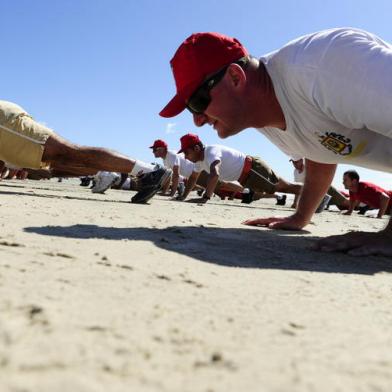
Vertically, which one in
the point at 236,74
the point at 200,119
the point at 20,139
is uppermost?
the point at 236,74

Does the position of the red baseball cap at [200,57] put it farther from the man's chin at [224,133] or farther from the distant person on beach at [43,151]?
the distant person on beach at [43,151]

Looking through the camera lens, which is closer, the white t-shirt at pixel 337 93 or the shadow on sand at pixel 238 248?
the shadow on sand at pixel 238 248

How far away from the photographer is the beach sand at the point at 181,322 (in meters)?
0.51

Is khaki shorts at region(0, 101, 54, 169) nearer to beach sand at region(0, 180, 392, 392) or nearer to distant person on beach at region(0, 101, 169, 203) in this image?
distant person on beach at region(0, 101, 169, 203)

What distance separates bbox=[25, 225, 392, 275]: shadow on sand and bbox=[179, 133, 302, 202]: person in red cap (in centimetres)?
424

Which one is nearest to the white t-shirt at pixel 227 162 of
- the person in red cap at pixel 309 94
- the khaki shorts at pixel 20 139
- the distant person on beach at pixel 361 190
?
the distant person on beach at pixel 361 190

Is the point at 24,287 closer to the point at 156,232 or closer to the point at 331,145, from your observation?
the point at 156,232

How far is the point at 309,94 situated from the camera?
5.69ft

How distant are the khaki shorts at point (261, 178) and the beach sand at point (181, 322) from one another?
610cm

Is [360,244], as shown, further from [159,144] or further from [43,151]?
[159,144]

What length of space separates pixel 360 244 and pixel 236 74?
944 millimetres

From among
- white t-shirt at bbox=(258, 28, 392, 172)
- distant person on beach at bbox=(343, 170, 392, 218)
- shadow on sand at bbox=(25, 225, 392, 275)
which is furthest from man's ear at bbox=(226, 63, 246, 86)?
distant person on beach at bbox=(343, 170, 392, 218)

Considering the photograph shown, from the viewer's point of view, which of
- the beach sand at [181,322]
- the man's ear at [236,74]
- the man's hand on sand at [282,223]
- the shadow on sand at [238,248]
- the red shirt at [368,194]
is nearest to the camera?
the beach sand at [181,322]

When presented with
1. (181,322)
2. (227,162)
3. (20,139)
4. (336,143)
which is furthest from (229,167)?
(181,322)
